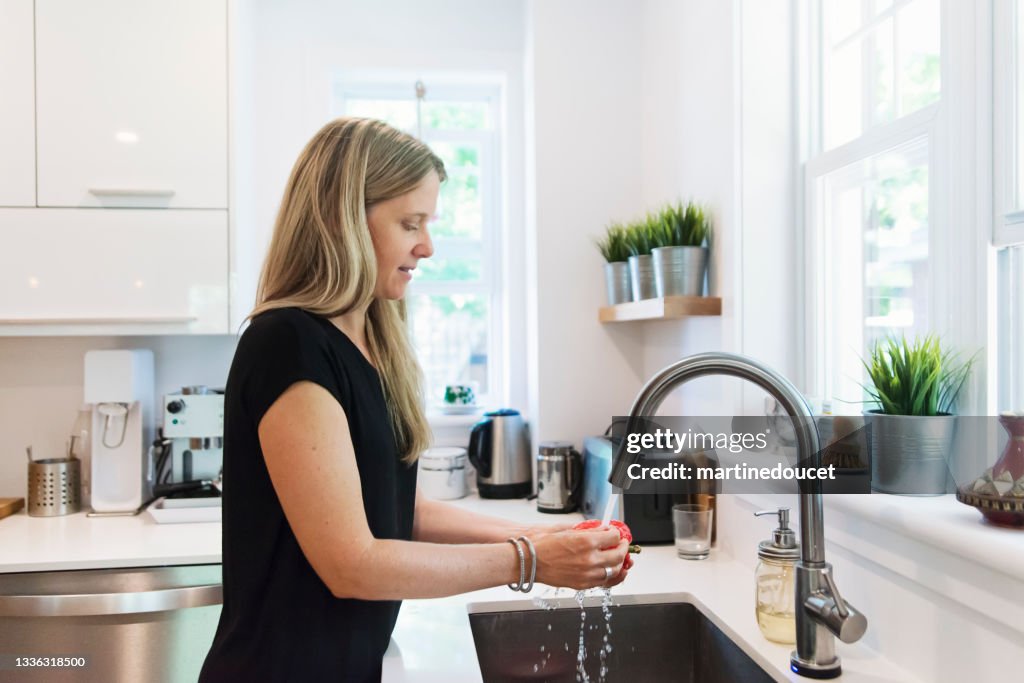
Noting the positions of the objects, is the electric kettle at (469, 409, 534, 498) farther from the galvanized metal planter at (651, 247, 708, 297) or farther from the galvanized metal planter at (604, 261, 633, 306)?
the galvanized metal planter at (651, 247, 708, 297)

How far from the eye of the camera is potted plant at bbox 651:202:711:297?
6.19 ft

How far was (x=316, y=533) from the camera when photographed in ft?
3.11

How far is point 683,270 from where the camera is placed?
1.89 metres

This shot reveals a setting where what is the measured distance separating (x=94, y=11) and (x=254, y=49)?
0.50m

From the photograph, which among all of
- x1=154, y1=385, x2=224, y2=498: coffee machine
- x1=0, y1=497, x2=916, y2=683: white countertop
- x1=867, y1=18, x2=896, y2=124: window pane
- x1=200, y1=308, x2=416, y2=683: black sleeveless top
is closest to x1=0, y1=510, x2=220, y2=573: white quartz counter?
x1=0, y1=497, x2=916, y2=683: white countertop

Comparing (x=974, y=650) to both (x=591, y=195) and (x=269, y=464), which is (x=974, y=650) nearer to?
(x=269, y=464)

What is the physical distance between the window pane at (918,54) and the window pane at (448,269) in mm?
1709

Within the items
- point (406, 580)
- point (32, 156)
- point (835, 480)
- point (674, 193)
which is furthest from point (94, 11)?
point (835, 480)

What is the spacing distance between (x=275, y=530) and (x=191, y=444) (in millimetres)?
1519

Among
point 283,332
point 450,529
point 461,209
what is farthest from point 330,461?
point 461,209

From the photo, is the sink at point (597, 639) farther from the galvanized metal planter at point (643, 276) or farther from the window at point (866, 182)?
the galvanized metal planter at point (643, 276)

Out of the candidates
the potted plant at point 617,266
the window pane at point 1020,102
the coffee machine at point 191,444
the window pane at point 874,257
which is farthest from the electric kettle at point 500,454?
the window pane at point 1020,102

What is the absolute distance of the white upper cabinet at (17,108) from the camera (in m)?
2.21

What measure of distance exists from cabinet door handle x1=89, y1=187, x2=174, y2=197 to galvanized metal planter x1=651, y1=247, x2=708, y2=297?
4.60 ft
